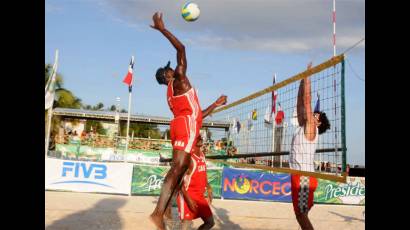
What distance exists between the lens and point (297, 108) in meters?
5.82

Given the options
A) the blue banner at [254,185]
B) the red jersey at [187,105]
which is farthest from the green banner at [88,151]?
the red jersey at [187,105]

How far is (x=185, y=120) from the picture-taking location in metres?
4.99

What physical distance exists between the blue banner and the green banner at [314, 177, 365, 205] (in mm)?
1705

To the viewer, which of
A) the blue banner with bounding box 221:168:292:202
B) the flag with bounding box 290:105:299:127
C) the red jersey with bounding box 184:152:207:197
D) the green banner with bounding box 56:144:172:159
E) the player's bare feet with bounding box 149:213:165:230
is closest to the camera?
the player's bare feet with bounding box 149:213:165:230

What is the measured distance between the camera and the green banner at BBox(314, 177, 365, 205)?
656 inches

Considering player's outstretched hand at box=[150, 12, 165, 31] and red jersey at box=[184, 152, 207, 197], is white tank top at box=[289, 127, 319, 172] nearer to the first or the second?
red jersey at box=[184, 152, 207, 197]

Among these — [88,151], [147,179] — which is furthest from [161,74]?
[88,151]

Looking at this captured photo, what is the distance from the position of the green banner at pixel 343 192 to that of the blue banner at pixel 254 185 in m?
1.70

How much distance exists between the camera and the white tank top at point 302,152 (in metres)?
5.42

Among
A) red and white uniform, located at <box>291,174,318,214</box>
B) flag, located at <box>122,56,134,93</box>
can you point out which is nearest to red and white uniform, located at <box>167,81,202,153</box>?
red and white uniform, located at <box>291,174,318,214</box>

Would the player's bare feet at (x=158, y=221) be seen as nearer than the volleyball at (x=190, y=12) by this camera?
Yes

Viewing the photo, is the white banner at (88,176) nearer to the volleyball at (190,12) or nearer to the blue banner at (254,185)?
the blue banner at (254,185)
